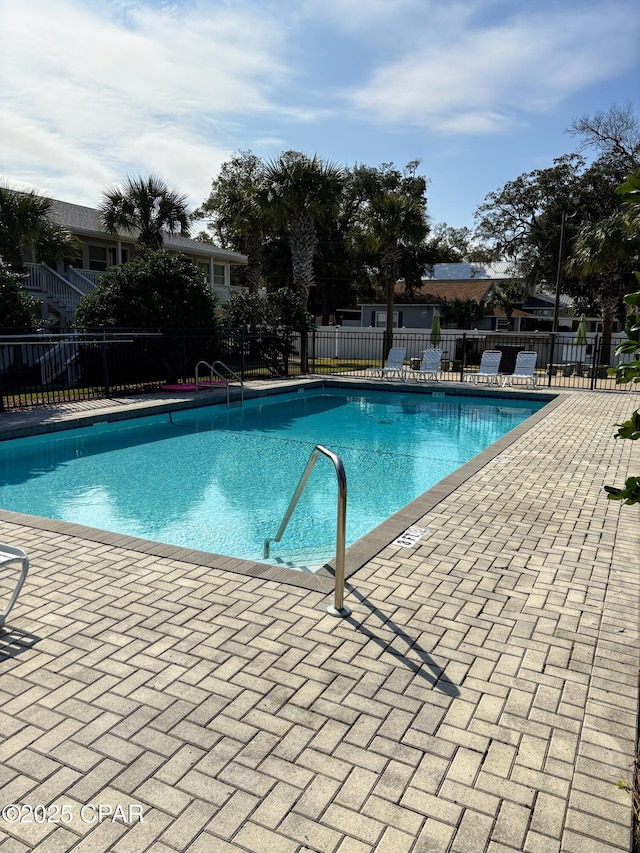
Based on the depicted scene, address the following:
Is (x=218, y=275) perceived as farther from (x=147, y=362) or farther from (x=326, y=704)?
(x=326, y=704)

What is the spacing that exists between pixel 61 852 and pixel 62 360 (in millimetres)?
14746

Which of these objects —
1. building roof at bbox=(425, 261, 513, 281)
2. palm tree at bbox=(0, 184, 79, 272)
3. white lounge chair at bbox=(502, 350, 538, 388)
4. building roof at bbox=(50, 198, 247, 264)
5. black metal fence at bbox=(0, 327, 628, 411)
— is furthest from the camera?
building roof at bbox=(425, 261, 513, 281)

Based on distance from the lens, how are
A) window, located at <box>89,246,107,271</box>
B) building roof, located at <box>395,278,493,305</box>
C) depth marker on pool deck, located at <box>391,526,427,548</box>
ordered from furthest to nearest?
building roof, located at <box>395,278,493,305</box> → window, located at <box>89,246,107,271</box> → depth marker on pool deck, located at <box>391,526,427,548</box>

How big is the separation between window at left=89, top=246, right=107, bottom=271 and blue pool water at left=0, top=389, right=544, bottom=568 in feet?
41.8

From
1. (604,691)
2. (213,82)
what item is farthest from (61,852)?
(213,82)

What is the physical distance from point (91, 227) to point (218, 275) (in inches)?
395

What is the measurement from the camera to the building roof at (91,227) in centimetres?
1945

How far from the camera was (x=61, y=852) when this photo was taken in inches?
72.3

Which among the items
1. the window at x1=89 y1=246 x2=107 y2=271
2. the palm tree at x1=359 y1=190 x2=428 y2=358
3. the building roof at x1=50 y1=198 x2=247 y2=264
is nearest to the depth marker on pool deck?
the palm tree at x1=359 y1=190 x2=428 y2=358

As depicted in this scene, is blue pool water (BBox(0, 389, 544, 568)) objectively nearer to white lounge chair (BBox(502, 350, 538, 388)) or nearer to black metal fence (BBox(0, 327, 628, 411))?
black metal fence (BBox(0, 327, 628, 411))

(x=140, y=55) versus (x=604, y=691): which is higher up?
(x=140, y=55)

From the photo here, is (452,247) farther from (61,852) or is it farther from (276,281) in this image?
(61,852)

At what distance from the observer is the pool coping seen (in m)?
4.00

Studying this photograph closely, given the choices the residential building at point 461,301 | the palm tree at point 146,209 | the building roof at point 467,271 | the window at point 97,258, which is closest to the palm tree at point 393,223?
the palm tree at point 146,209
